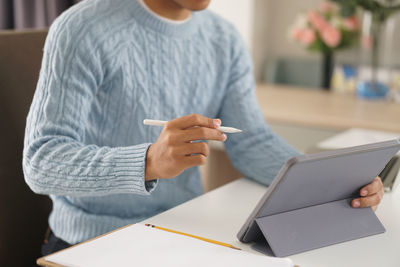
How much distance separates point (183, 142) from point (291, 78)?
204cm

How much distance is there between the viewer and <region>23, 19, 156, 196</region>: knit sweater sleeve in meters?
0.96

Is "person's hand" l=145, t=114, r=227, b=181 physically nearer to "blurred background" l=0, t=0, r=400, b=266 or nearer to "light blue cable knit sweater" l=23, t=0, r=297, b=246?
"light blue cable knit sweater" l=23, t=0, r=297, b=246

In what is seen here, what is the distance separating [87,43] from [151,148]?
0.96 ft

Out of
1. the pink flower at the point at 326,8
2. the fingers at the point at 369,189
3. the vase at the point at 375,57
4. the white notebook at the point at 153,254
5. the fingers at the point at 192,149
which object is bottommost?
the vase at the point at 375,57

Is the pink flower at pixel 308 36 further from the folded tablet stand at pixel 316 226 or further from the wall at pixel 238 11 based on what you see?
the folded tablet stand at pixel 316 226

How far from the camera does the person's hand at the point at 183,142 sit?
0.89m

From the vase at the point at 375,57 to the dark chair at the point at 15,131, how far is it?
61.9 inches

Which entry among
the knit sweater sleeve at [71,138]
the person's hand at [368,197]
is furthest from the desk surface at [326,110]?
the knit sweater sleeve at [71,138]

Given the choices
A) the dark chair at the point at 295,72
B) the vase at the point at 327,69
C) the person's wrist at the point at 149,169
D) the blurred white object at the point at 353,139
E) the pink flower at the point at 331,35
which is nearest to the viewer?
the person's wrist at the point at 149,169

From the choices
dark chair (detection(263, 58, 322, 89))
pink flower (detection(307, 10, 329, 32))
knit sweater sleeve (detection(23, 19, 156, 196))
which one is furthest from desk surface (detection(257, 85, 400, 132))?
knit sweater sleeve (detection(23, 19, 156, 196))

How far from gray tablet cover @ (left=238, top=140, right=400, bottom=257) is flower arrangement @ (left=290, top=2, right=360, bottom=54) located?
1.62 m

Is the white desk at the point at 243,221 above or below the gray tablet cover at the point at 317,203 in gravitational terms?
below

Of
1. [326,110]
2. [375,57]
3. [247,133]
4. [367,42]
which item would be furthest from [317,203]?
[367,42]

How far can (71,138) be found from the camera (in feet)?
3.40
